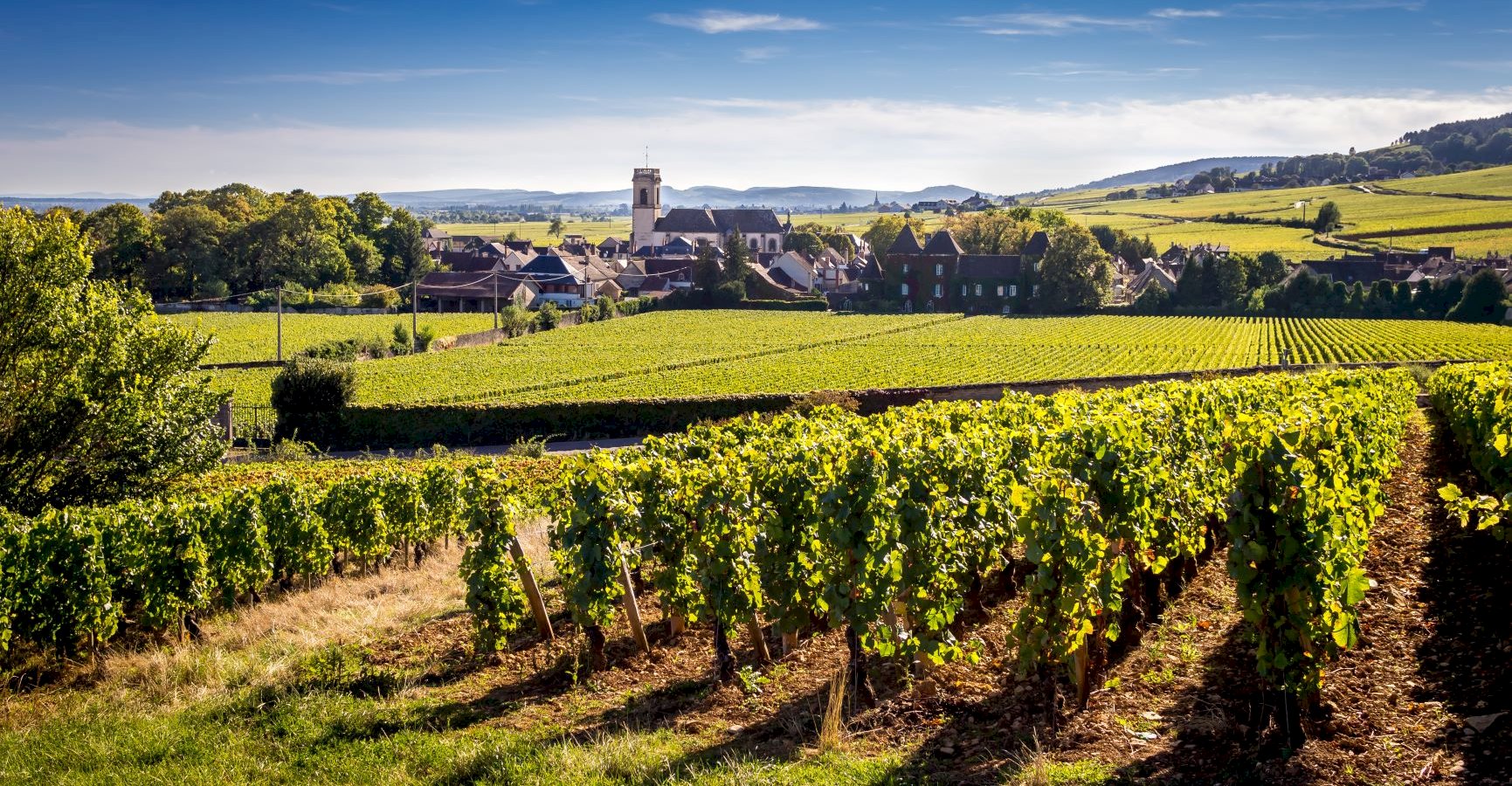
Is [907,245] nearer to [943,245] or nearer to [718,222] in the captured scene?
[943,245]

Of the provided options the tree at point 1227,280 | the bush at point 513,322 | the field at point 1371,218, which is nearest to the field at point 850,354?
the bush at point 513,322

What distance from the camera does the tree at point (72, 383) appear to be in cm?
1952

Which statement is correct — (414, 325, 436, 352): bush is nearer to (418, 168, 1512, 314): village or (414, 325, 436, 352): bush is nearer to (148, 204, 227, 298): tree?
(418, 168, 1512, 314): village

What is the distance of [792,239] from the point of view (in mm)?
140375

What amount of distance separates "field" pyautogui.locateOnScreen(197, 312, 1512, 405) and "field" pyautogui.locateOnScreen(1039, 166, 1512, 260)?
52.7 metres

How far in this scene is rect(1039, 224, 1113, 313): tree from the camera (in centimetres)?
9425

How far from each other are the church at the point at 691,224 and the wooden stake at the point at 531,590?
Answer: 14002cm

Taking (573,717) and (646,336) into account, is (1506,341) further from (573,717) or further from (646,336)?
(573,717)

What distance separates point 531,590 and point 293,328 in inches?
2870

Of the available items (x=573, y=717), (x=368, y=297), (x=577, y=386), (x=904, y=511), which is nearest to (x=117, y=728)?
(x=573, y=717)

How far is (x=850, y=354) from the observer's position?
62.5 m

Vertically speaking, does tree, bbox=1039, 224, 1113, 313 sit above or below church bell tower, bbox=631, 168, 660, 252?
below

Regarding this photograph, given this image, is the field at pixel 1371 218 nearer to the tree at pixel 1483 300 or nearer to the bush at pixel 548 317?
the tree at pixel 1483 300

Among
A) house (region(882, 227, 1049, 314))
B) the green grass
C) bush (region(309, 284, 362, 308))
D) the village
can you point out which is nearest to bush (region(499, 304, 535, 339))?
the village
